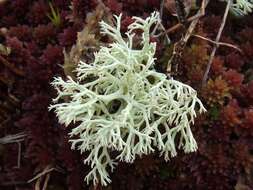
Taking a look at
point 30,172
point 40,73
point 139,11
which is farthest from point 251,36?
point 30,172

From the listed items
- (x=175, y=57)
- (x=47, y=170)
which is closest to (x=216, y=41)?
(x=175, y=57)

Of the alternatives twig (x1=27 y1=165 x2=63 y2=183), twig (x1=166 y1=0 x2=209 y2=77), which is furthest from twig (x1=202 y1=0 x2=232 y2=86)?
twig (x1=27 y1=165 x2=63 y2=183)

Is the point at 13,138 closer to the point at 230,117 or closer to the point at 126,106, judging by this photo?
the point at 126,106

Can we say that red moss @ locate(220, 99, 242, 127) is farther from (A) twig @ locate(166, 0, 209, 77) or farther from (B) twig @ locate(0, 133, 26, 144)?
(B) twig @ locate(0, 133, 26, 144)

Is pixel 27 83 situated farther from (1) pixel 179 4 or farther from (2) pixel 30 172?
(1) pixel 179 4

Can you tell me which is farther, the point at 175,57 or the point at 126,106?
the point at 175,57

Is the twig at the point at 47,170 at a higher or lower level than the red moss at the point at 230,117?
lower

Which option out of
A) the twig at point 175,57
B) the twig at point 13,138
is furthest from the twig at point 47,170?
the twig at point 175,57

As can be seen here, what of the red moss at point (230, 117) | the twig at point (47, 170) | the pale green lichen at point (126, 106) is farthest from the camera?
the twig at point (47, 170)

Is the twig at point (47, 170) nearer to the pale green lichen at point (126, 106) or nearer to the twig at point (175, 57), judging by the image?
the pale green lichen at point (126, 106)
